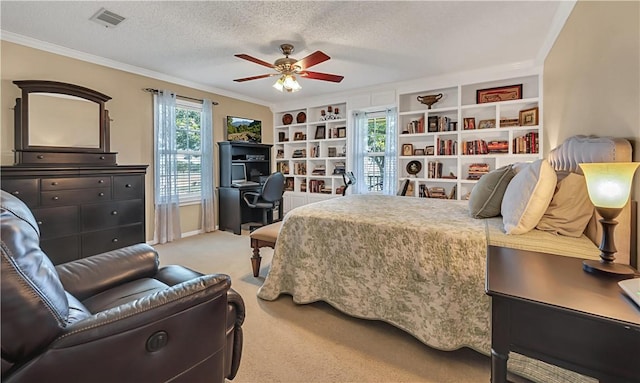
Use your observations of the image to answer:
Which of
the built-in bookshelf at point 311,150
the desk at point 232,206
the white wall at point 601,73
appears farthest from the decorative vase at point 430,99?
the desk at point 232,206

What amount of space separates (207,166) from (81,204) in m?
2.13

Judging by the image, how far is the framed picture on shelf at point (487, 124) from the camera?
4.41 meters

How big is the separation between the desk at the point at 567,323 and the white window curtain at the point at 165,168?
4.49 m

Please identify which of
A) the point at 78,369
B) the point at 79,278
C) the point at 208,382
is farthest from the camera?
the point at 79,278

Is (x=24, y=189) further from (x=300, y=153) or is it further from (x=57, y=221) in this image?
(x=300, y=153)

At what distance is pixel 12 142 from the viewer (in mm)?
3125

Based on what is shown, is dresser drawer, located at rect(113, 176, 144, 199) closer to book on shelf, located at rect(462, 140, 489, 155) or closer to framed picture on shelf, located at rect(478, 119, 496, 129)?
book on shelf, located at rect(462, 140, 489, 155)

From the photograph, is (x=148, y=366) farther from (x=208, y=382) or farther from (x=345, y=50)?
(x=345, y=50)

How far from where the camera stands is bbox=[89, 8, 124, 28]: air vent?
2600 mm

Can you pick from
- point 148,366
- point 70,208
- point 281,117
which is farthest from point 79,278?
point 281,117

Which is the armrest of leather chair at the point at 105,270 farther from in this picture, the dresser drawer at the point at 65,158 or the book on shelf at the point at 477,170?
the book on shelf at the point at 477,170

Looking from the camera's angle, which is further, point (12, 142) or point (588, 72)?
point (12, 142)

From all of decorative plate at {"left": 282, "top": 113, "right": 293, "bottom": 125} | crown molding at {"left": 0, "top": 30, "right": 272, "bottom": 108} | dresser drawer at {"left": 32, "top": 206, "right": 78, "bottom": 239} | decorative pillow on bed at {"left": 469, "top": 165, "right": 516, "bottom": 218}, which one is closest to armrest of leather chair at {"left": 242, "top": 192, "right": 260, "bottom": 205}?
crown molding at {"left": 0, "top": 30, "right": 272, "bottom": 108}

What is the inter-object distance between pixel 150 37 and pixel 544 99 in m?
4.66
